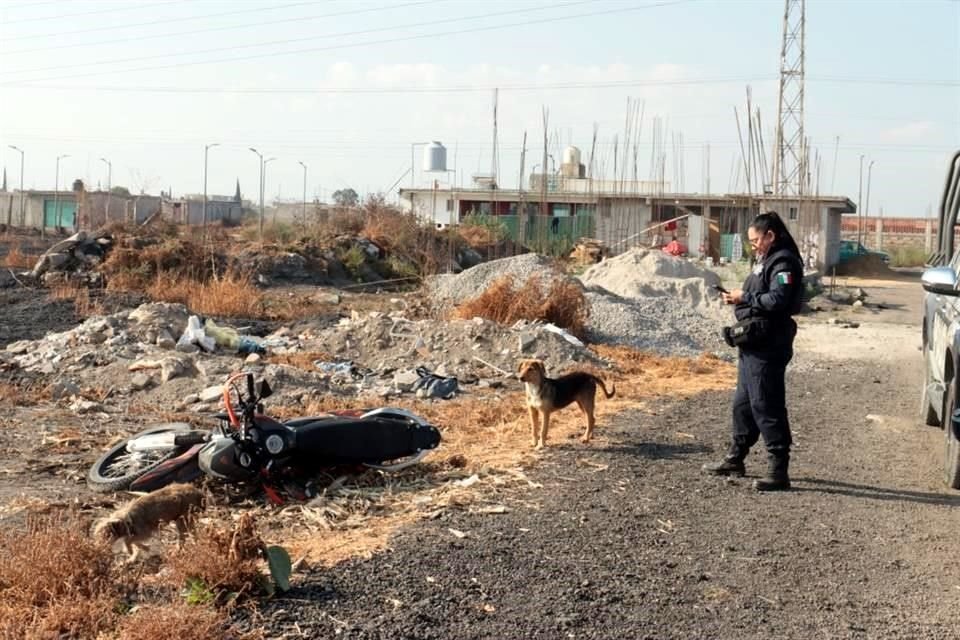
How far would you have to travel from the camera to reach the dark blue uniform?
23.5 feet

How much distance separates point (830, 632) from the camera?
4684 millimetres

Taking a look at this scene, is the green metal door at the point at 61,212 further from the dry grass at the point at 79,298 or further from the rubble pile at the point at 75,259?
the dry grass at the point at 79,298

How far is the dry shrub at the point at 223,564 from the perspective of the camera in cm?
461

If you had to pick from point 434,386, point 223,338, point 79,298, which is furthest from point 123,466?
point 79,298

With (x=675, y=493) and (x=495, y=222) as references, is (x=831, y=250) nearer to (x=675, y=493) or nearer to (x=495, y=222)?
(x=495, y=222)

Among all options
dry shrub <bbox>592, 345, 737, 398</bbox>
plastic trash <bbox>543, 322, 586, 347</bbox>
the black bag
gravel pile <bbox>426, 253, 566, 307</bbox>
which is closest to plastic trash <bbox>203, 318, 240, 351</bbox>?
plastic trash <bbox>543, 322, 586, 347</bbox>

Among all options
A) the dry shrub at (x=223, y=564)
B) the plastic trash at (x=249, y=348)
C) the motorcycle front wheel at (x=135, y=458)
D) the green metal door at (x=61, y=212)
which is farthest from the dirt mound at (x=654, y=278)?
the green metal door at (x=61, y=212)

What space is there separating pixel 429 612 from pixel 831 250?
41955 mm

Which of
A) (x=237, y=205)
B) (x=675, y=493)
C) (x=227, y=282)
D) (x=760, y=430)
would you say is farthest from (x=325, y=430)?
(x=237, y=205)

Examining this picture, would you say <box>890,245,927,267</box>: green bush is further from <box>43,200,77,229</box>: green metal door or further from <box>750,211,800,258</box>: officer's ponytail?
<box>750,211,800,258</box>: officer's ponytail

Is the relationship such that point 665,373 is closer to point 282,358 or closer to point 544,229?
point 282,358

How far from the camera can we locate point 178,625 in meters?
4.08

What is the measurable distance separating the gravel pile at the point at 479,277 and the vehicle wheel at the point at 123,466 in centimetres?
1103

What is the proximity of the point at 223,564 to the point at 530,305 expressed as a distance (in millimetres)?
11583
